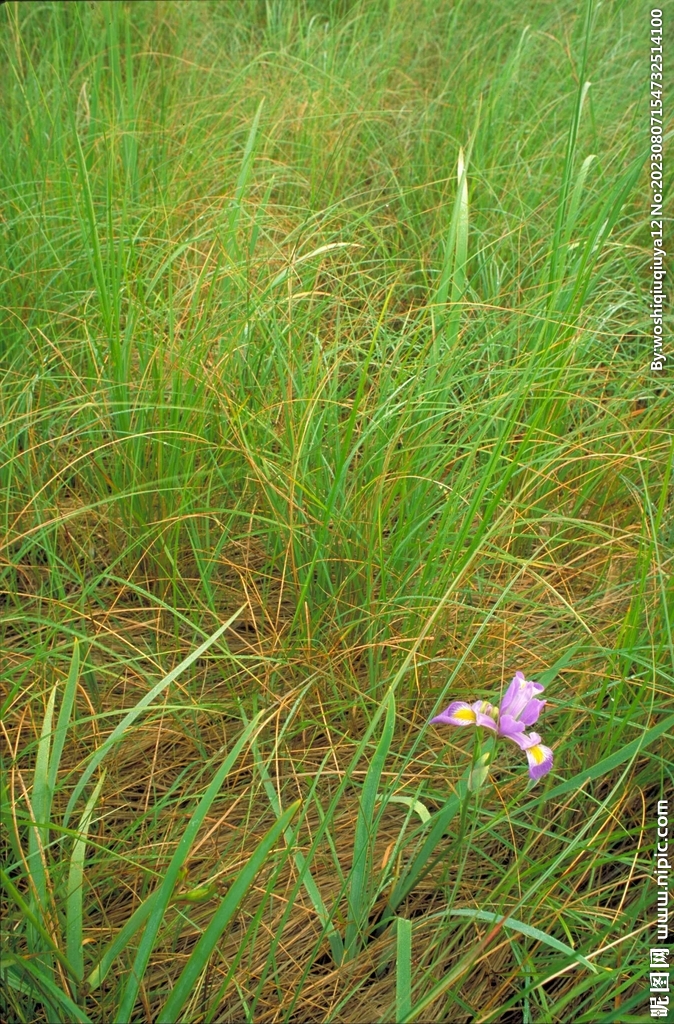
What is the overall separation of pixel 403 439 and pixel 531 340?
31 cm

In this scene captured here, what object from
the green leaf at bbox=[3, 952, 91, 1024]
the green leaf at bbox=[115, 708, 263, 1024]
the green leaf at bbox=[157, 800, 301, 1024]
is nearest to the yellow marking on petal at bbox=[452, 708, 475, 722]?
the green leaf at bbox=[157, 800, 301, 1024]

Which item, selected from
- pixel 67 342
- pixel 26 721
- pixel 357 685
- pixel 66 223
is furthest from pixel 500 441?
pixel 66 223

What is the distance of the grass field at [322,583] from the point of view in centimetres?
100

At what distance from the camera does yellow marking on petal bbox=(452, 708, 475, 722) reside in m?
0.95

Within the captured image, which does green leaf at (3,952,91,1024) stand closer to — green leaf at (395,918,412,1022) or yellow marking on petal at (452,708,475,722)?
green leaf at (395,918,412,1022)

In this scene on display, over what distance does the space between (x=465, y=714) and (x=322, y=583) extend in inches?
17.1

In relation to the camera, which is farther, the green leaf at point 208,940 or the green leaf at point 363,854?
the green leaf at point 363,854

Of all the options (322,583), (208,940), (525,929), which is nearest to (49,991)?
(208,940)

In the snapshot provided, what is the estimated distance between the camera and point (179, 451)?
147cm

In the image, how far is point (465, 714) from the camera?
961mm

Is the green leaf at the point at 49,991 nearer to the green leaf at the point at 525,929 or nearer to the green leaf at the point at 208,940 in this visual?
the green leaf at the point at 208,940

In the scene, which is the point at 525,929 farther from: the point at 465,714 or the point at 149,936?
the point at 149,936

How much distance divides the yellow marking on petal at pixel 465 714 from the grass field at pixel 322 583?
1.5 inches

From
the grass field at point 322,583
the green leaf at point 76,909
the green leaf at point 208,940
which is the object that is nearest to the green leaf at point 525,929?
the grass field at point 322,583
